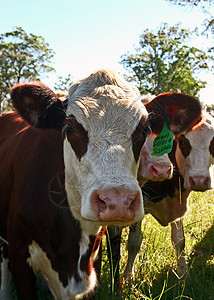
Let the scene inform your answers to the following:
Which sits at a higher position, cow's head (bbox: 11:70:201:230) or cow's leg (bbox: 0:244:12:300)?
cow's head (bbox: 11:70:201:230)

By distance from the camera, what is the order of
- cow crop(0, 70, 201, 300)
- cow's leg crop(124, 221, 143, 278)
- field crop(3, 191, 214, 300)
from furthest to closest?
cow's leg crop(124, 221, 143, 278) → field crop(3, 191, 214, 300) → cow crop(0, 70, 201, 300)

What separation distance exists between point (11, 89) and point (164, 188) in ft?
9.17

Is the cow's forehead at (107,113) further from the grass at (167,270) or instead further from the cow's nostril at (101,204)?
the grass at (167,270)

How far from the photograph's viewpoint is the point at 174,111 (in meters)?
2.92

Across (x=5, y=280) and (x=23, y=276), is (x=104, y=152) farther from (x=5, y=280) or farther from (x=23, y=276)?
(x=5, y=280)

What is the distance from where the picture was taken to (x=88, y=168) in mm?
2146

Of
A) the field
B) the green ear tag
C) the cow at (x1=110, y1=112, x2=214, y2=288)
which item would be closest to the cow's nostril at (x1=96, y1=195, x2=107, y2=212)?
the green ear tag

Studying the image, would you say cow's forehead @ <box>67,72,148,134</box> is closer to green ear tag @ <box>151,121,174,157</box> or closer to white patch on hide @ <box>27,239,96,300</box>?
green ear tag @ <box>151,121,174,157</box>

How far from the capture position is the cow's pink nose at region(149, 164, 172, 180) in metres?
3.30

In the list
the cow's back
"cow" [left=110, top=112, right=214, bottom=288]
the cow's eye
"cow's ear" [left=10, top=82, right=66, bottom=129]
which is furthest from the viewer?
"cow" [left=110, top=112, right=214, bottom=288]

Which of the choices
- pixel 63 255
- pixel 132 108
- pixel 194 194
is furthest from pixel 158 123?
pixel 194 194

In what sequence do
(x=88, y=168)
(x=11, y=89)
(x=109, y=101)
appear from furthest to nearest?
(x=11, y=89) → (x=109, y=101) → (x=88, y=168)

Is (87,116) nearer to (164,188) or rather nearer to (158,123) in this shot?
(158,123)

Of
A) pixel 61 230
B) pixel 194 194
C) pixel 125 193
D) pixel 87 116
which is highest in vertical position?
pixel 87 116
